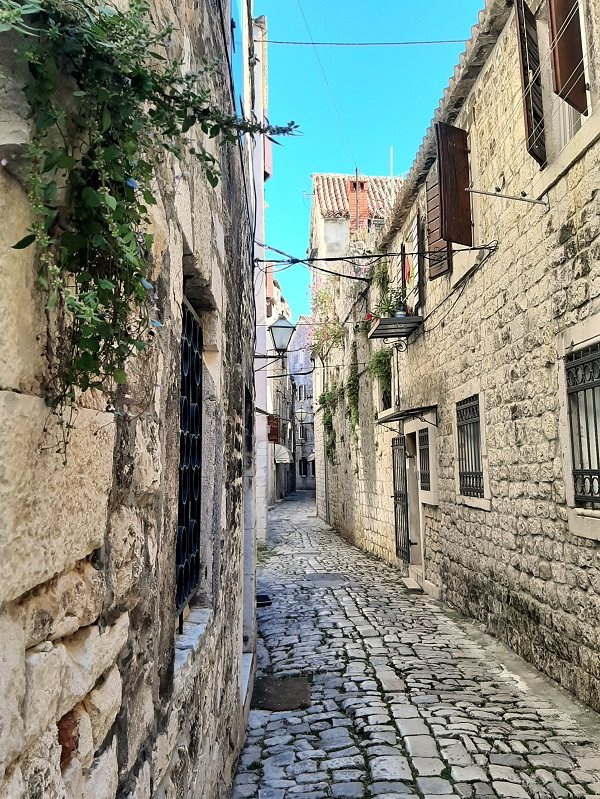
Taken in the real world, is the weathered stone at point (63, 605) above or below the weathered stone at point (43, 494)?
below

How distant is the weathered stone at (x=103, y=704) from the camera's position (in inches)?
44.4

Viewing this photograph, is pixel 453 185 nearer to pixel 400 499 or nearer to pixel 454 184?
pixel 454 184

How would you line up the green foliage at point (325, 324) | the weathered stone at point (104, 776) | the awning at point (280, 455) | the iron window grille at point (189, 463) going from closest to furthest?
the weathered stone at point (104, 776) → the iron window grille at point (189, 463) → the green foliage at point (325, 324) → the awning at point (280, 455)

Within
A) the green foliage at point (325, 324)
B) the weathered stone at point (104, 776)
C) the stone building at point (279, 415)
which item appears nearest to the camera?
the weathered stone at point (104, 776)

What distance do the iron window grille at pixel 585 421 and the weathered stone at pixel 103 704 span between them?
3.71 m

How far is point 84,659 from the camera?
1091 mm

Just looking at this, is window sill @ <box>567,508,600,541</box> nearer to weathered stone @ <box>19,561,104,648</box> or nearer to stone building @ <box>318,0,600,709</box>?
stone building @ <box>318,0,600,709</box>

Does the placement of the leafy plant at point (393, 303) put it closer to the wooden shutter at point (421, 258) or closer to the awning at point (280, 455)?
the wooden shutter at point (421, 258)

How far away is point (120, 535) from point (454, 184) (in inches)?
252

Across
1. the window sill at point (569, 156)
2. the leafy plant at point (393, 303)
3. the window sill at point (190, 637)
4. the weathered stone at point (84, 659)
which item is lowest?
the window sill at point (190, 637)

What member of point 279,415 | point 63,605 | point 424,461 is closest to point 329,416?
point 424,461

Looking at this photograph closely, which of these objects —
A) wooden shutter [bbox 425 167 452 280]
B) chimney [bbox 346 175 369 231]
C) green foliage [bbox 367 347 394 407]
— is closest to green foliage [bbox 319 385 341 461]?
chimney [bbox 346 175 369 231]

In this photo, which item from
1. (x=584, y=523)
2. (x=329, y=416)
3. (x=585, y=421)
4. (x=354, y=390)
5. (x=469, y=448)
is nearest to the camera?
(x=584, y=523)

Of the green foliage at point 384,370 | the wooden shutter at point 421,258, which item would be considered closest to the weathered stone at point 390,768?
the wooden shutter at point 421,258
